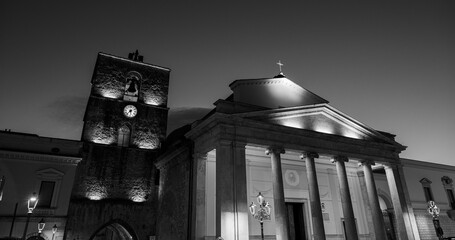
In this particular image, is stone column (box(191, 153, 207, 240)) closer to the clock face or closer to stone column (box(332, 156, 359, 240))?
stone column (box(332, 156, 359, 240))

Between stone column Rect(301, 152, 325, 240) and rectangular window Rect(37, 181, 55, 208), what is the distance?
15872 mm

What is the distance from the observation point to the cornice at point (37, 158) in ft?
61.6

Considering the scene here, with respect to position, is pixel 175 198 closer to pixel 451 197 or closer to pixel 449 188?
pixel 449 188

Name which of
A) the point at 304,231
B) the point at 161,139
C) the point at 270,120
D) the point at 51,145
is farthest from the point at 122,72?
the point at 304,231

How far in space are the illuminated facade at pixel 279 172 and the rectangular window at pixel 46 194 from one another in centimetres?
703

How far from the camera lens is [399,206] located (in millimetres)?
19250

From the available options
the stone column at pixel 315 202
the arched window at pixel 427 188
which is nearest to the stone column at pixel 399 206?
the stone column at pixel 315 202

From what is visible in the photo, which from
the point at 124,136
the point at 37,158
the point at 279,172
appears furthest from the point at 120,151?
the point at 279,172

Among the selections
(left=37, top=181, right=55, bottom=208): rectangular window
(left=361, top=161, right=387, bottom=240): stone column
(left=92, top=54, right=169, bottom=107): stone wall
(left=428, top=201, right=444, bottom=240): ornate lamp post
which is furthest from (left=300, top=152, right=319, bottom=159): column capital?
(left=37, top=181, right=55, bottom=208): rectangular window

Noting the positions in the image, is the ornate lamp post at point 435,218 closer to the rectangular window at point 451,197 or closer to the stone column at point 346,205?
the stone column at point 346,205

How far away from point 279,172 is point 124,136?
14.5m

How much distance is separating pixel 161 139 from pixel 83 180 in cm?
668

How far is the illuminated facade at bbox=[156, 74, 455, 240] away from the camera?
1423 cm

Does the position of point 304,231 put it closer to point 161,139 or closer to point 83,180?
point 161,139
